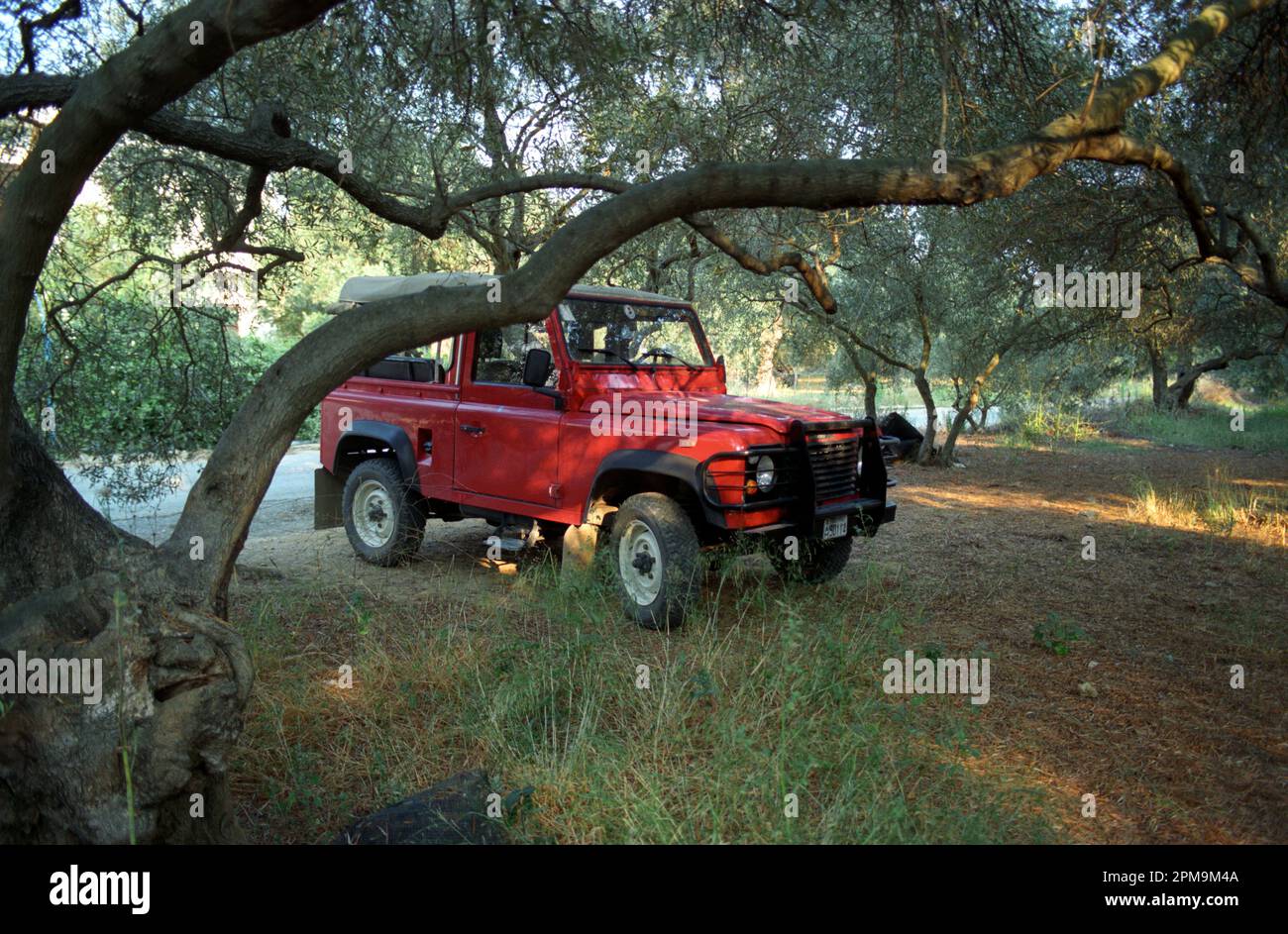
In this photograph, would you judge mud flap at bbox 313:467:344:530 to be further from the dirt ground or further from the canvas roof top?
the canvas roof top

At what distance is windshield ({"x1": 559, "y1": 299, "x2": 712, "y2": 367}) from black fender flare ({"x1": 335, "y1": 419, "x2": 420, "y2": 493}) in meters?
1.82

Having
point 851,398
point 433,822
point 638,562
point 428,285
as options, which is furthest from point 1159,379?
point 433,822

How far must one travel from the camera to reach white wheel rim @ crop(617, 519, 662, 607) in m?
5.98

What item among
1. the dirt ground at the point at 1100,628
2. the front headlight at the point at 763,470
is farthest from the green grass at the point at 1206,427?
the front headlight at the point at 763,470

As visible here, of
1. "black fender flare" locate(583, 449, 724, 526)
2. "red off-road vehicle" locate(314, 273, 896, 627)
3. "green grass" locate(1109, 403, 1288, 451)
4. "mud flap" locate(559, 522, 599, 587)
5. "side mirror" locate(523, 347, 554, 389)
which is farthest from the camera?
"green grass" locate(1109, 403, 1288, 451)

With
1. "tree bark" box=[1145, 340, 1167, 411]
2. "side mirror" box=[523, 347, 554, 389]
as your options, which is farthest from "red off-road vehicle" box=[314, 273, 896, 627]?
"tree bark" box=[1145, 340, 1167, 411]

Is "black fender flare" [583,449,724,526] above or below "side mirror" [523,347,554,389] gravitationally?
below

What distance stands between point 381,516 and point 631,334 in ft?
9.09

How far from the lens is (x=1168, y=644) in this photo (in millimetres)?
5750

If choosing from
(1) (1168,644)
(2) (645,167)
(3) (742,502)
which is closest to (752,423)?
(3) (742,502)

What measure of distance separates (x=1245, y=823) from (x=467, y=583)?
5.08m

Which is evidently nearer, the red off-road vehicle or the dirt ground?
the dirt ground

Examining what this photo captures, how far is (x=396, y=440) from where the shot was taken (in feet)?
25.5
